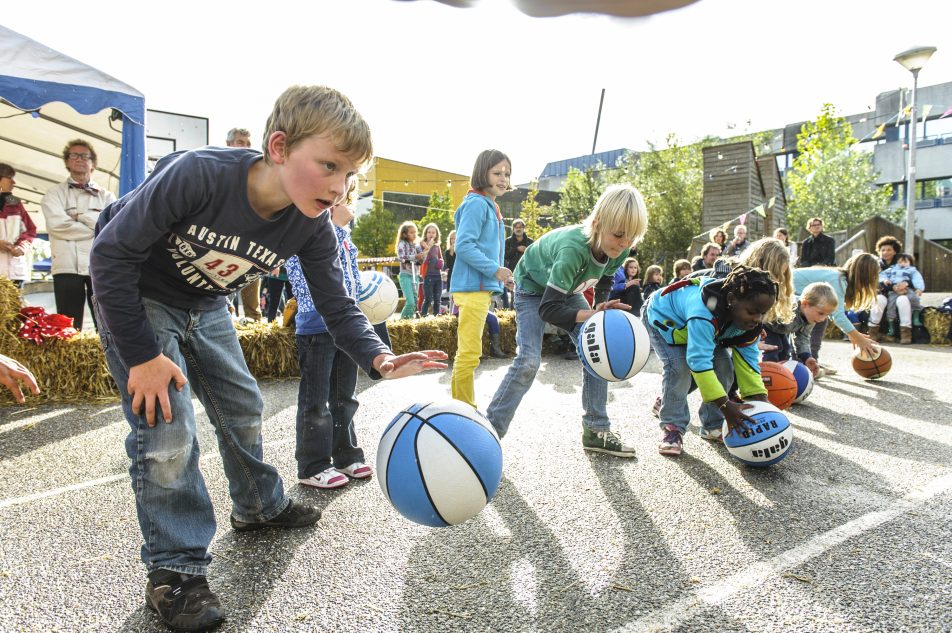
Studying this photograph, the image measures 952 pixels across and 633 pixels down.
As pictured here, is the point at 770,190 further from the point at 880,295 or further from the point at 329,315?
the point at 329,315

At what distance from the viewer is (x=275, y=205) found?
7.49ft

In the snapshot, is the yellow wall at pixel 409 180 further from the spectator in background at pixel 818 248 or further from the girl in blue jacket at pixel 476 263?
the girl in blue jacket at pixel 476 263

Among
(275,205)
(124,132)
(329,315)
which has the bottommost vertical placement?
(329,315)

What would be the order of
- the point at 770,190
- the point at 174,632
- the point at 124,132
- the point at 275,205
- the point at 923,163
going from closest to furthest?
the point at 174,632 < the point at 275,205 < the point at 124,132 < the point at 770,190 < the point at 923,163

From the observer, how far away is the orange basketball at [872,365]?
7.05 meters

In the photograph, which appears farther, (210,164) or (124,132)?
(124,132)

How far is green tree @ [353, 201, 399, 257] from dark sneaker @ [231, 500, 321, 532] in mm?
39589

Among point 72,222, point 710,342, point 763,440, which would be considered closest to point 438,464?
point 710,342

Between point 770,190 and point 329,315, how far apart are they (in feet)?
93.1

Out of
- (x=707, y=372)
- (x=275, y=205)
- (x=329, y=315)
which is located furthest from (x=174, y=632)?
(x=707, y=372)

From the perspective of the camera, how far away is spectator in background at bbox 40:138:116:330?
617 cm

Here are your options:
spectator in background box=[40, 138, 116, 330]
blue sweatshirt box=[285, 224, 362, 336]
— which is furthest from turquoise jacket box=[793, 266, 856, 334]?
spectator in background box=[40, 138, 116, 330]

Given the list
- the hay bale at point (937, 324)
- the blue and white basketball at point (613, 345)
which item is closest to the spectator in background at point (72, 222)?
the blue and white basketball at point (613, 345)

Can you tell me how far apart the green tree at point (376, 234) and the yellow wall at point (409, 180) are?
5.21m
